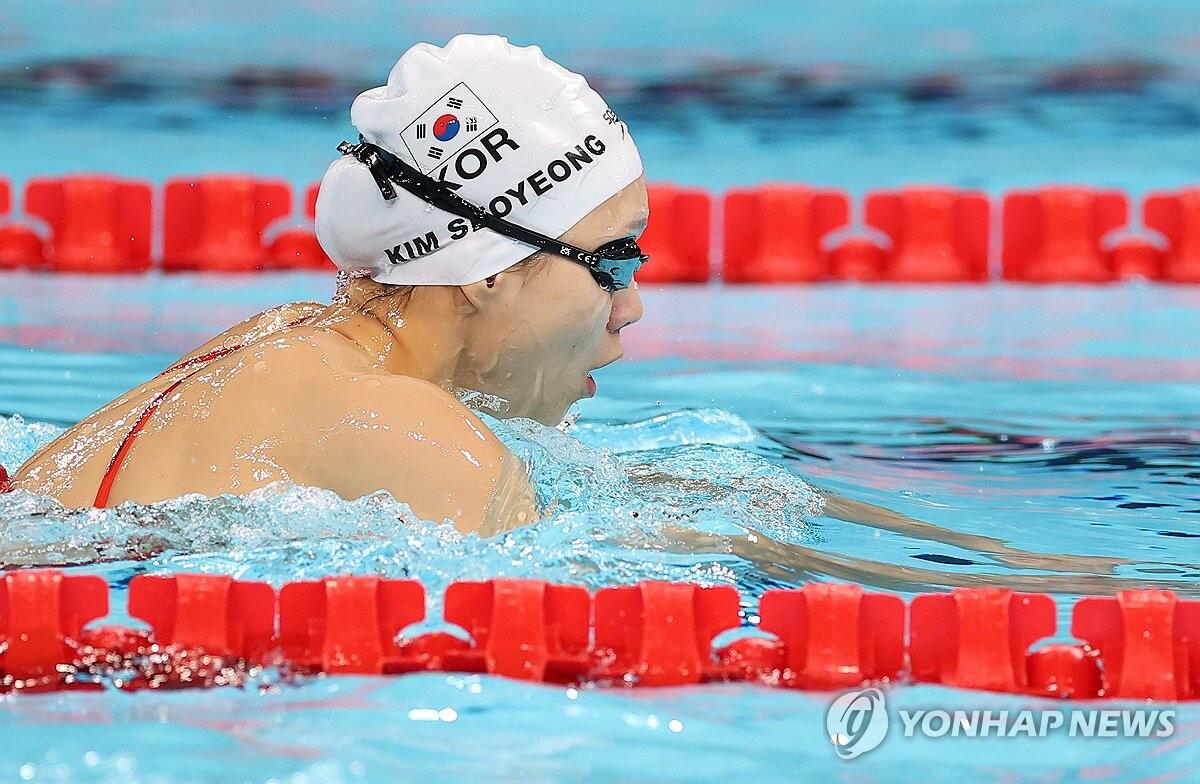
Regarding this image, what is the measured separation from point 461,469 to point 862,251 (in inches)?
191

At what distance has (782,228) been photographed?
274 inches

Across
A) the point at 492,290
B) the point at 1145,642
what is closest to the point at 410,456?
the point at 492,290

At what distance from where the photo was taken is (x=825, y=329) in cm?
583

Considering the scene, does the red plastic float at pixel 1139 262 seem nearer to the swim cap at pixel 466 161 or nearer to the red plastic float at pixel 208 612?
the swim cap at pixel 466 161

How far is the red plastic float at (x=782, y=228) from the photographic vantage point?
690 centimetres

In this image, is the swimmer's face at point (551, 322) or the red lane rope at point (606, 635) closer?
the red lane rope at point (606, 635)

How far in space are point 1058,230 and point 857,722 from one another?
522 centimetres

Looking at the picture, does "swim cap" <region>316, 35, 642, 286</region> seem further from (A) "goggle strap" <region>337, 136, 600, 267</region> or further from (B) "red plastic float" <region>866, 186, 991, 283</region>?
(B) "red plastic float" <region>866, 186, 991, 283</region>

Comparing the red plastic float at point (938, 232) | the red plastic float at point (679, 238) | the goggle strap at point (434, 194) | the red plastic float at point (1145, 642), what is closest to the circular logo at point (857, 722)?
the red plastic float at point (1145, 642)

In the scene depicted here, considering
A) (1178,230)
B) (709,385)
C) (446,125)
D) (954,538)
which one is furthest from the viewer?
(1178,230)

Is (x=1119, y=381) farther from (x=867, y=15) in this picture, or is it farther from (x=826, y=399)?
(x=867, y=15)

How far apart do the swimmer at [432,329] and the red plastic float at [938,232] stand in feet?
14.4

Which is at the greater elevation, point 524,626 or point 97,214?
point 97,214

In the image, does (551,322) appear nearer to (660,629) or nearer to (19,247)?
(660,629)
